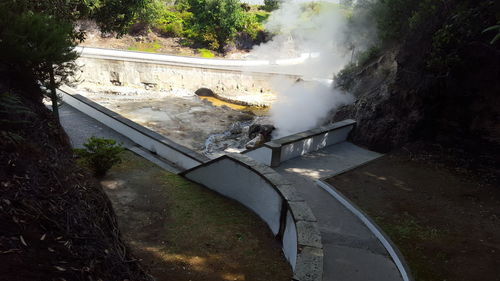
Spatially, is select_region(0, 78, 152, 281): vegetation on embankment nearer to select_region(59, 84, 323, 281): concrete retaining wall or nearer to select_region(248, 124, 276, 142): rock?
select_region(59, 84, 323, 281): concrete retaining wall

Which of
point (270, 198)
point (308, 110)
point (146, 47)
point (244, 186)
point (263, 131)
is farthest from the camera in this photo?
point (146, 47)

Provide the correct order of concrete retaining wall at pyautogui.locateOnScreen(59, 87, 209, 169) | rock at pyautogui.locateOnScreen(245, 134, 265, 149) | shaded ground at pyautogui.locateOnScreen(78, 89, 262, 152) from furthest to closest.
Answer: shaded ground at pyautogui.locateOnScreen(78, 89, 262, 152), rock at pyautogui.locateOnScreen(245, 134, 265, 149), concrete retaining wall at pyautogui.locateOnScreen(59, 87, 209, 169)

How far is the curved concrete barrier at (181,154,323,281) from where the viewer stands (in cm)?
400

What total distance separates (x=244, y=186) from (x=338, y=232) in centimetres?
184

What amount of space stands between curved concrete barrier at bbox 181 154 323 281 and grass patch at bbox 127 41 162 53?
74.7 feet

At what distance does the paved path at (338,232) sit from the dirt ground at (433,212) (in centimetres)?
35

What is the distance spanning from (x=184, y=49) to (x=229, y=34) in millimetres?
4547

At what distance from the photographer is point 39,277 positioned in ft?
7.84

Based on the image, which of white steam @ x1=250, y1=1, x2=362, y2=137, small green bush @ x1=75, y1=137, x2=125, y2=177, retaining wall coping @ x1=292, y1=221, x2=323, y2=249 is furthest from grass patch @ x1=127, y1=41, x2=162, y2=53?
retaining wall coping @ x1=292, y1=221, x2=323, y2=249

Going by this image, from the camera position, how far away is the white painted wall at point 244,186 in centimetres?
551

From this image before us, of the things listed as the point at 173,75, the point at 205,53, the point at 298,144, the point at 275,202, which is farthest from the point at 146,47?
the point at 275,202

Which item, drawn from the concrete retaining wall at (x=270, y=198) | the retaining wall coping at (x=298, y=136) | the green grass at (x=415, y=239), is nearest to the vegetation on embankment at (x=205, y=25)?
the retaining wall coping at (x=298, y=136)

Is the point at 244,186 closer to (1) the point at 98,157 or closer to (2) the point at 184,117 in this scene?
(1) the point at 98,157

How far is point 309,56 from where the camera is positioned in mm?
29641
